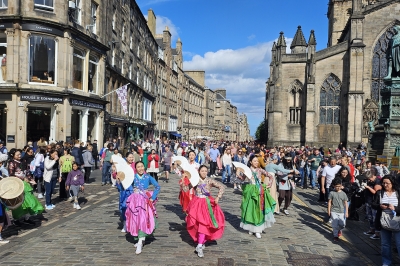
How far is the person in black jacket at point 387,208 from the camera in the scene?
18.7 ft

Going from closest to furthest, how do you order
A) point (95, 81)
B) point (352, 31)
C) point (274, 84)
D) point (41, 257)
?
point (41, 257)
point (95, 81)
point (352, 31)
point (274, 84)

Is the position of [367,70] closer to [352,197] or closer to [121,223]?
[352,197]

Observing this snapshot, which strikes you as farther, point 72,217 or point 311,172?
point 311,172

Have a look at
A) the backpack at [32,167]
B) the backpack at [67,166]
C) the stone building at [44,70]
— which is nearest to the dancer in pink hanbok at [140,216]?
the backpack at [67,166]

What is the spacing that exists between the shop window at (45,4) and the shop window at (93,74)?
448cm

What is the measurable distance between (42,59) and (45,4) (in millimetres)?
3011

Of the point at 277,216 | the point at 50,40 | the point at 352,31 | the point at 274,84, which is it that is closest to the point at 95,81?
the point at 50,40

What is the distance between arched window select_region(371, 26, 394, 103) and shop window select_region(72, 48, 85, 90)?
93.5ft

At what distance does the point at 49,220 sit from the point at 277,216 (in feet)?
19.7

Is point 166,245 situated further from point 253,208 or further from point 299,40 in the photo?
point 299,40

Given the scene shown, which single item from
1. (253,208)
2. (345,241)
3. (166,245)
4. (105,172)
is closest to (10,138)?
(105,172)

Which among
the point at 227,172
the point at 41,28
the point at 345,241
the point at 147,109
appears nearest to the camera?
the point at 345,241

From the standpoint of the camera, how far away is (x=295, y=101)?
38.2m

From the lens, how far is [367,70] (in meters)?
34.7
